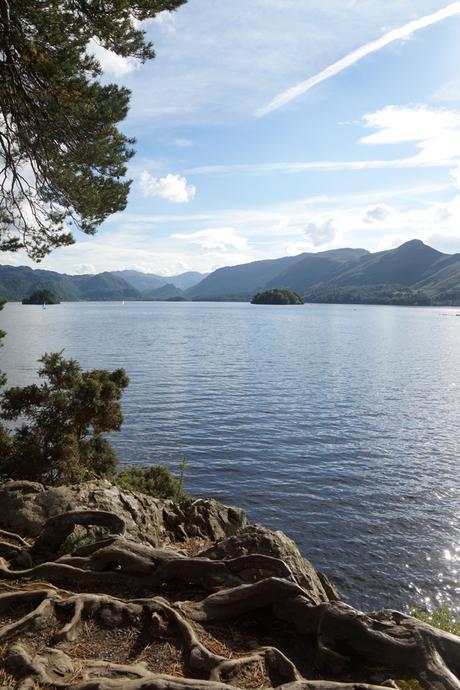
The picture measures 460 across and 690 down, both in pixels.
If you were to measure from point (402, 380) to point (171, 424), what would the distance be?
36909 mm

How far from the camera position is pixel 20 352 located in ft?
282

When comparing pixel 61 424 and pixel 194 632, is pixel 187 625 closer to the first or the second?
pixel 194 632

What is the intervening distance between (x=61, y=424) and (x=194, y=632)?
17224mm

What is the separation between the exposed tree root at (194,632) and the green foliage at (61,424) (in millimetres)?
12520

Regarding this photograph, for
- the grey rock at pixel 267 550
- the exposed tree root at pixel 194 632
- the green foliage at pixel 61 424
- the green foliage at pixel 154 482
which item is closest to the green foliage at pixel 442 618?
the grey rock at pixel 267 550

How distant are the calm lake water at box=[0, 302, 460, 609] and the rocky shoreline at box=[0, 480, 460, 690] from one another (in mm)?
11540

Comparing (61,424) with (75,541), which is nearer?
(75,541)

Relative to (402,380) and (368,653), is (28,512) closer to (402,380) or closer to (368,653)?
(368,653)

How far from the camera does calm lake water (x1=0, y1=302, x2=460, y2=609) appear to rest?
73.8ft

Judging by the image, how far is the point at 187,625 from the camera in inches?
330

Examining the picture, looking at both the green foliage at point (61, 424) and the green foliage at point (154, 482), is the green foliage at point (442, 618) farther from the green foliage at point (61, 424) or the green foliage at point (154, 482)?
the green foliage at point (61, 424)

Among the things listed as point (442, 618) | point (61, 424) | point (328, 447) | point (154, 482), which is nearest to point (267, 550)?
point (442, 618)

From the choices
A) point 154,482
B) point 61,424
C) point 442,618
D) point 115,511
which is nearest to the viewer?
point 115,511

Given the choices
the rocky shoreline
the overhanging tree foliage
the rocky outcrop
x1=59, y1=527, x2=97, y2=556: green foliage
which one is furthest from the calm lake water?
the overhanging tree foliage
